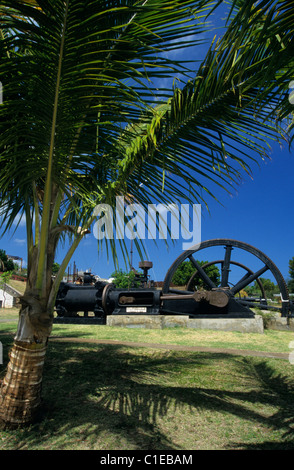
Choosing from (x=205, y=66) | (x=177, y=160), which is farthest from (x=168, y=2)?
(x=177, y=160)

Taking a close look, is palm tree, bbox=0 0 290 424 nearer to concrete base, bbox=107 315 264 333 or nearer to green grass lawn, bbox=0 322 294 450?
green grass lawn, bbox=0 322 294 450

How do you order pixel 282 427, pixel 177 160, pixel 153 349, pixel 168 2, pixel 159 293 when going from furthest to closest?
pixel 159 293 < pixel 153 349 < pixel 177 160 < pixel 282 427 < pixel 168 2

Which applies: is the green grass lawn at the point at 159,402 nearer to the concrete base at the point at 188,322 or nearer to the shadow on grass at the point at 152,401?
the shadow on grass at the point at 152,401

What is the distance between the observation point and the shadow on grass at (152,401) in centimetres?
249

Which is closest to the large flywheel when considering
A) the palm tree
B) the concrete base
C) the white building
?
the concrete base

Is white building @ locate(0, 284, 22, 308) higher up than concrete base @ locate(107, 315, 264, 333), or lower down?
lower down

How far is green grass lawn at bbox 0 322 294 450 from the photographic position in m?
2.47

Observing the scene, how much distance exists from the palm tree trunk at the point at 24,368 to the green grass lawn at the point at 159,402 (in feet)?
0.45

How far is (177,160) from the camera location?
2.98 meters

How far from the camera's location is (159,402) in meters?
3.18

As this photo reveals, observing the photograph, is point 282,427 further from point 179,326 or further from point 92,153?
point 179,326

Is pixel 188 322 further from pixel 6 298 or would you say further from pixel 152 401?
pixel 6 298

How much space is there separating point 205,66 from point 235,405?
10.8 ft

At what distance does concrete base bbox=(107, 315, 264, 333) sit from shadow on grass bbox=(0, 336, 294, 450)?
4263mm
